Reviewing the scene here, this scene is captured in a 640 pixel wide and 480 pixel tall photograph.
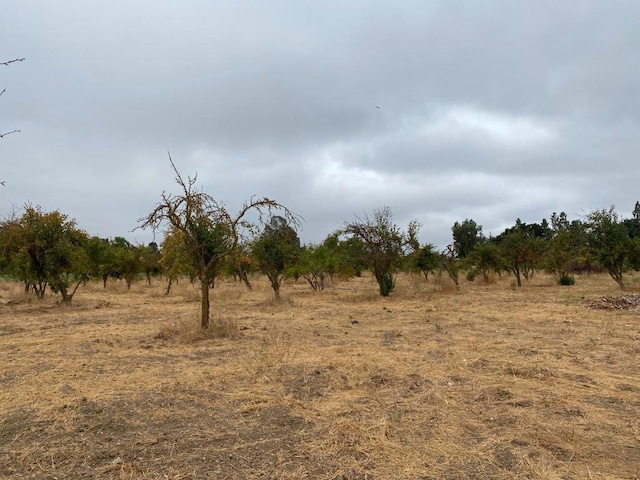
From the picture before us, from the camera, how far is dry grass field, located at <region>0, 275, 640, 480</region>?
3.75 metres

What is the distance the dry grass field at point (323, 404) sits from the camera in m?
3.75

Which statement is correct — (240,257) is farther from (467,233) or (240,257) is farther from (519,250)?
(467,233)

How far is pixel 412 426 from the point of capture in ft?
15.0

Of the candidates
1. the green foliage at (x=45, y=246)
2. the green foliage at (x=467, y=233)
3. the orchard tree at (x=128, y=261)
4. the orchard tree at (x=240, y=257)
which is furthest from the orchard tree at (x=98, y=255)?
the green foliage at (x=467, y=233)

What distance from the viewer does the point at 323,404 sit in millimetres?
5277

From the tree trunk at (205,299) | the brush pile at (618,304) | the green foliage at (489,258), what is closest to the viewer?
the tree trunk at (205,299)

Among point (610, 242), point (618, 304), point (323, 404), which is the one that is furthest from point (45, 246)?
point (610, 242)

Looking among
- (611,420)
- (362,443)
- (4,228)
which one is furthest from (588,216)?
(4,228)

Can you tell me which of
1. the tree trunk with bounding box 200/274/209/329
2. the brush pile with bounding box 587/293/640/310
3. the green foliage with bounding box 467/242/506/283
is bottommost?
the brush pile with bounding box 587/293/640/310

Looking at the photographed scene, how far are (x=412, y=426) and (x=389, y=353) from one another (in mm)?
3568

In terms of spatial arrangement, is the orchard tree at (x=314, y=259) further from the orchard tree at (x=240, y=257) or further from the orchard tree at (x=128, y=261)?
the orchard tree at (x=128, y=261)

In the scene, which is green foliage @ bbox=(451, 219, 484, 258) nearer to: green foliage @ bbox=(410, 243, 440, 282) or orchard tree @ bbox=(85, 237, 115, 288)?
green foliage @ bbox=(410, 243, 440, 282)

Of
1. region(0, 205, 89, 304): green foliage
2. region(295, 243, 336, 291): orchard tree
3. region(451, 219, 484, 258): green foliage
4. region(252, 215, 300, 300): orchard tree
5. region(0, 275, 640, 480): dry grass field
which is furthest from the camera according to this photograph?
region(451, 219, 484, 258): green foliage

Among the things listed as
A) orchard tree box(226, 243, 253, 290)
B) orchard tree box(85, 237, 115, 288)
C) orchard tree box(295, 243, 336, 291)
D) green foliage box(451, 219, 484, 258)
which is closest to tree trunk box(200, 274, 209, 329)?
orchard tree box(226, 243, 253, 290)
